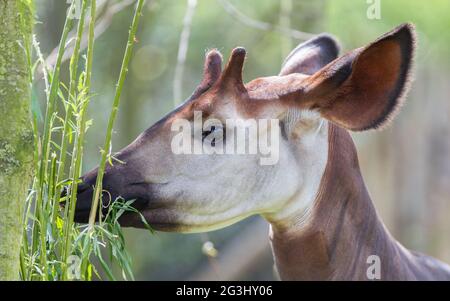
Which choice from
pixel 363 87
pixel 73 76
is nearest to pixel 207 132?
pixel 363 87

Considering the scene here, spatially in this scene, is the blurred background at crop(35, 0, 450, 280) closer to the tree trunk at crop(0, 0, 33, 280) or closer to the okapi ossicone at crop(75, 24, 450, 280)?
the okapi ossicone at crop(75, 24, 450, 280)

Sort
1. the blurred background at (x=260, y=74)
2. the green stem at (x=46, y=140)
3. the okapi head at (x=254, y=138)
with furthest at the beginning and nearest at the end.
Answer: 1. the blurred background at (x=260, y=74)
2. the okapi head at (x=254, y=138)
3. the green stem at (x=46, y=140)

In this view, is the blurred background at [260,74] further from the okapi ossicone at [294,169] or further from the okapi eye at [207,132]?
the okapi eye at [207,132]

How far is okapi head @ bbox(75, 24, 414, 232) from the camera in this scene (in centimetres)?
305

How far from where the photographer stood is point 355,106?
3.18 meters

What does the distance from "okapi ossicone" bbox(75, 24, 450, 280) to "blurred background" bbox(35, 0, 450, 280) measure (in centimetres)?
605

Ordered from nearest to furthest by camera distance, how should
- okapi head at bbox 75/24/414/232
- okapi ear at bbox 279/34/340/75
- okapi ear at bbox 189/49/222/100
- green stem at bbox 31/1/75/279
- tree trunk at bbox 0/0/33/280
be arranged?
1. tree trunk at bbox 0/0/33/280
2. green stem at bbox 31/1/75/279
3. okapi head at bbox 75/24/414/232
4. okapi ear at bbox 189/49/222/100
5. okapi ear at bbox 279/34/340/75

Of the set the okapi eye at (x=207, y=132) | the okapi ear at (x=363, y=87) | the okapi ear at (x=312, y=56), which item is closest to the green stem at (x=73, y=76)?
the okapi eye at (x=207, y=132)

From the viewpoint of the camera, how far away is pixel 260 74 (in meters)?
14.0

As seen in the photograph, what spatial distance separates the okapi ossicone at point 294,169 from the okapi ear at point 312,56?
398 mm

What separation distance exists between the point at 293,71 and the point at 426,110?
8916 millimetres

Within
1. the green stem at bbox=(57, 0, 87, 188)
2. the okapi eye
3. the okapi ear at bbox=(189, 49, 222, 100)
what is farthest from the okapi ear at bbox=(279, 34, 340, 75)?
the green stem at bbox=(57, 0, 87, 188)

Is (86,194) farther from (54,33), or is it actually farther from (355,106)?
(54,33)

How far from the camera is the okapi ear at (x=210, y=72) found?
3244mm
